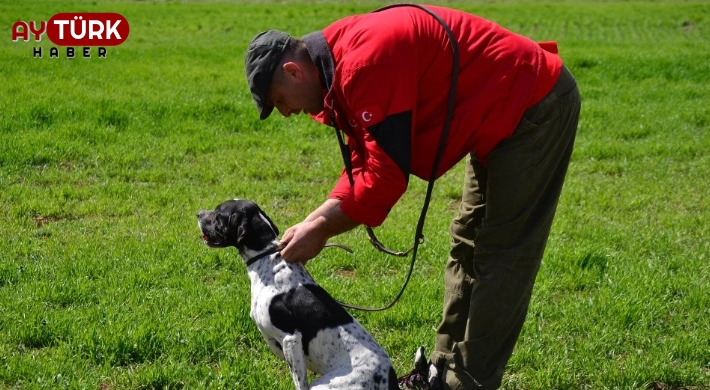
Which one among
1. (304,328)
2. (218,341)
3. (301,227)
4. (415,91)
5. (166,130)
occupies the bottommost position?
(166,130)

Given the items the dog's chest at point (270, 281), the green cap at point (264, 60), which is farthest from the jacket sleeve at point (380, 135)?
the dog's chest at point (270, 281)

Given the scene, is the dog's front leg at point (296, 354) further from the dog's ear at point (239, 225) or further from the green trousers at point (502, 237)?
the green trousers at point (502, 237)

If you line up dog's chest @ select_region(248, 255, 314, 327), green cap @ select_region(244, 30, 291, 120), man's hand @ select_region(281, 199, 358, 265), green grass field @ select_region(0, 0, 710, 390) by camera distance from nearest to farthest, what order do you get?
green cap @ select_region(244, 30, 291, 120), man's hand @ select_region(281, 199, 358, 265), dog's chest @ select_region(248, 255, 314, 327), green grass field @ select_region(0, 0, 710, 390)

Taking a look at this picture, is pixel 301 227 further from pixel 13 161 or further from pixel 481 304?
pixel 13 161

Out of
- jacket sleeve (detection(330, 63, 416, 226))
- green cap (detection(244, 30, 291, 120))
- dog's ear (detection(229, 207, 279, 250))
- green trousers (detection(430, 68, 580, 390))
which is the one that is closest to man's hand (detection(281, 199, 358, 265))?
jacket sleeve (detection(330, 63, 416, 226))

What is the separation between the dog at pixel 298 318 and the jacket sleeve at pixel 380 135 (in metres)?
0.69

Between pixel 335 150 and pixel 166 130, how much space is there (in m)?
2.08

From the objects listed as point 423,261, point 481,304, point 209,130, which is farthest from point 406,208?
point 481,304

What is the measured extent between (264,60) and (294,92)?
197mm

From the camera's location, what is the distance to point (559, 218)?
771 centimetres

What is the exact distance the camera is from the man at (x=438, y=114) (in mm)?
3406

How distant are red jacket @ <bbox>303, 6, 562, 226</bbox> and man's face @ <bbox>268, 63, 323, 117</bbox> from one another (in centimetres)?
7

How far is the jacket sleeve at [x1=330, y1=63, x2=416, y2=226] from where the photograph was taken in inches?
132

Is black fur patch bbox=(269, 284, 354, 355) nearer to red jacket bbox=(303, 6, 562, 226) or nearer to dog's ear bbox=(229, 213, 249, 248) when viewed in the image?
dog's ear bbox=(229, 213, 249, 248)
